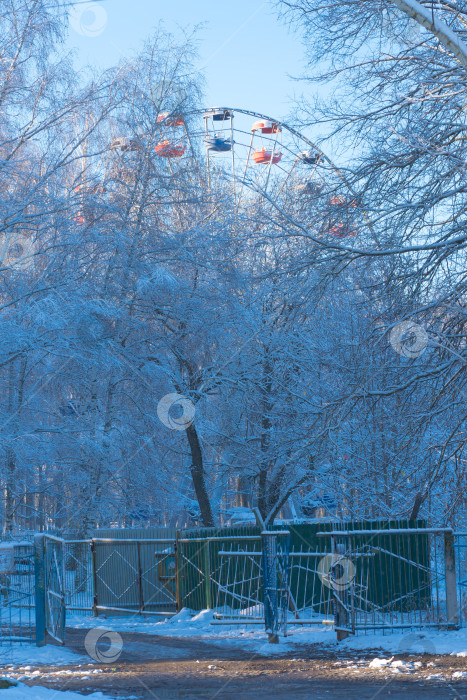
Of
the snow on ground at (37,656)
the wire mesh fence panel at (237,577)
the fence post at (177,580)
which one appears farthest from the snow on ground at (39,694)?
the fence post at (177,580)

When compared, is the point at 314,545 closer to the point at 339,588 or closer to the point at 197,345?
the point at 339,588

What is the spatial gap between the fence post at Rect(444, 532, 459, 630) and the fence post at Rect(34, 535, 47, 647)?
515 cm

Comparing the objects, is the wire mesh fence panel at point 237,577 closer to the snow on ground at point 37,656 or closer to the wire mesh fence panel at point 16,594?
the wire mesh fence panel at point 16,594

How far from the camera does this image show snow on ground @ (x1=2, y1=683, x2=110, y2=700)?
660 centimetres

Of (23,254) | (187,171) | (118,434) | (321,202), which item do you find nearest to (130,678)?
(321,202)

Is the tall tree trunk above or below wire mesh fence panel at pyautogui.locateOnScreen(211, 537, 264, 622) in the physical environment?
above

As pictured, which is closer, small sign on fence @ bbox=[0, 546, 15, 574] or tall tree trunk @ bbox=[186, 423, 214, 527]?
small sign on fence @ bbox=[0, 546, 15, 574]

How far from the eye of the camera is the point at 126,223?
18922 millimetres

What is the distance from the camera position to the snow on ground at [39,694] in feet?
21.7

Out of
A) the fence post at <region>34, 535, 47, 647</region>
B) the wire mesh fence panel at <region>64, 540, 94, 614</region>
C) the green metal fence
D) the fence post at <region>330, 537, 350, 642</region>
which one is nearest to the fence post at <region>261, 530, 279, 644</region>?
the fence post at <region>330, 537, 350, 642</region>

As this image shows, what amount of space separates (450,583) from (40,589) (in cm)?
527

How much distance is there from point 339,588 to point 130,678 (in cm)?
308

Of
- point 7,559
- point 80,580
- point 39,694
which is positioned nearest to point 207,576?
point 7,559

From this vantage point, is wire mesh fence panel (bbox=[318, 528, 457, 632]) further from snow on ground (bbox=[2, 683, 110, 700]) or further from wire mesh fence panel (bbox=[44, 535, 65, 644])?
snow on ground (bbox=[2, 683, 110, 700])
